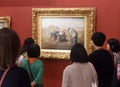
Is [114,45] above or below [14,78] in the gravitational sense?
above

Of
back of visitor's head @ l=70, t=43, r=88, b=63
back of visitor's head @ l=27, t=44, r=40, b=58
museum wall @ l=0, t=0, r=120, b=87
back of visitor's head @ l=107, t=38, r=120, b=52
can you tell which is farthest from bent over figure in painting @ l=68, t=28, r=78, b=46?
back of visitor's head @ l=70, t=43, r=88, b=63

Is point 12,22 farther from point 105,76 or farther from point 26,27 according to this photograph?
point 105,76

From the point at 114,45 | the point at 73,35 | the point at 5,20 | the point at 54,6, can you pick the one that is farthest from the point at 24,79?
the point at 5,20

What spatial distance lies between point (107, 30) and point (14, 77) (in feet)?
9.78

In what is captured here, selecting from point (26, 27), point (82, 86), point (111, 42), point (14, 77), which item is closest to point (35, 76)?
point (82, 86)

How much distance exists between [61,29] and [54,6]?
46cm

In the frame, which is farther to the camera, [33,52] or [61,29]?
[61,29]

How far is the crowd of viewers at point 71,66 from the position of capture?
1963mm

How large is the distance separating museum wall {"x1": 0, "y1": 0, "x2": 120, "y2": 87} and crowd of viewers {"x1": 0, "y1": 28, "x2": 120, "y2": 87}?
2.60 feet

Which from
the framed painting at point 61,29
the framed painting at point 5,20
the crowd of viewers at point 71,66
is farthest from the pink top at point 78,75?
A: the framed painting at point 5,20

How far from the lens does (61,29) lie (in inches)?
193

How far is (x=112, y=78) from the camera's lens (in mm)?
3590

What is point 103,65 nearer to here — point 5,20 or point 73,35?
point 73,35

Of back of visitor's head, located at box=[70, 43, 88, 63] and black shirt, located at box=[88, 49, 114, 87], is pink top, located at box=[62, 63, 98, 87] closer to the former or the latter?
back of visitor's head, located at box=[70, 43, 88, 63]
